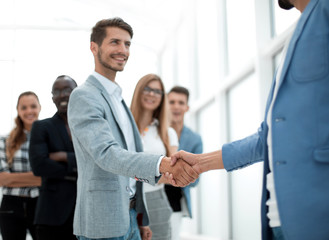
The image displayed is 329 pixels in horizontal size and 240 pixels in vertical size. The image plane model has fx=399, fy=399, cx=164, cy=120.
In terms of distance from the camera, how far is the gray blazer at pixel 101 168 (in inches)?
64.7

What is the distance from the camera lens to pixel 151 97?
2861 millimetres

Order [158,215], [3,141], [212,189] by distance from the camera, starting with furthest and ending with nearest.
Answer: [212,189], [3,141], [158,215]

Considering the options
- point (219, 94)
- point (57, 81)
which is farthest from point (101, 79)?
point (219, 94)

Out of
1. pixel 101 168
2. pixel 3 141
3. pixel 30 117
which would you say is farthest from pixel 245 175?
pixel 101 168

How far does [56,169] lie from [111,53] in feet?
2.55

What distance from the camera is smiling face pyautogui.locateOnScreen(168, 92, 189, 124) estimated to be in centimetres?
381

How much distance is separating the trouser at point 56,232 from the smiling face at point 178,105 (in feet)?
5.80

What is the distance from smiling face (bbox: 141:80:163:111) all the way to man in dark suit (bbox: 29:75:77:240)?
0.60 m

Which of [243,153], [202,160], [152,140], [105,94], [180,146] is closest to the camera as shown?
[243,153]

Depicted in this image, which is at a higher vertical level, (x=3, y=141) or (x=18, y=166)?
(x=3, y=141)

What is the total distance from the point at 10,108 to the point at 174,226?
63.2 inches

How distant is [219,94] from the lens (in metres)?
5.69

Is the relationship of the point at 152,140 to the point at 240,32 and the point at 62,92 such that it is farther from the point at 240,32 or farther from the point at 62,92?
the point at 240,32

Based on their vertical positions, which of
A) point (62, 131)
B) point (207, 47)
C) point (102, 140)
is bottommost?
point (102, 140)
